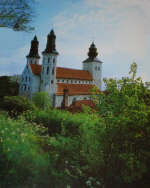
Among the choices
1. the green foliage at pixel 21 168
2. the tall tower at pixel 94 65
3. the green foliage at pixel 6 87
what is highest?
the tall tower at pixel 94 65

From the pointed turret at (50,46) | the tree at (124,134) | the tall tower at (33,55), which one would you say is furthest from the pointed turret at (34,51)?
the tree at (124,134)

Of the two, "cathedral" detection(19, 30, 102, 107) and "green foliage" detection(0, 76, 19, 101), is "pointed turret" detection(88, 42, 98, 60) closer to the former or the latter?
"cathedral" detection(19, 30, 102, 107)

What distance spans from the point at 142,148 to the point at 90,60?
181 feet

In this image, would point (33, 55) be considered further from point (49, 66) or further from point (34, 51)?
point (49, 66)

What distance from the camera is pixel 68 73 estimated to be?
165ft

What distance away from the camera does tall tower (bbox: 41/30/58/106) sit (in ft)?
147

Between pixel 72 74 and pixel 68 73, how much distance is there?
1352 millimetres

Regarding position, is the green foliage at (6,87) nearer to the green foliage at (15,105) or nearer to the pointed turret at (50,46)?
the pointed turret at (50,46)

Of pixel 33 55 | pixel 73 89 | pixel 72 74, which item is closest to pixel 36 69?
pixel 33 55

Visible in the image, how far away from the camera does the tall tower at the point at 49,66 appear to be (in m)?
44.8

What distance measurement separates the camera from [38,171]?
Result: 4676 millimetres

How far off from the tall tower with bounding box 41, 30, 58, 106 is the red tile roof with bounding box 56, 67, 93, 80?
7.99 feet

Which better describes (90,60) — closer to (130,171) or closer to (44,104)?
(44,104)

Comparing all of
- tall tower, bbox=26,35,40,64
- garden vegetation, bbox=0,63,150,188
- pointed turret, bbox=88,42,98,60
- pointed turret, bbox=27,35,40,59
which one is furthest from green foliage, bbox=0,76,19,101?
garden vegetation, bbox=0,63,150,188
